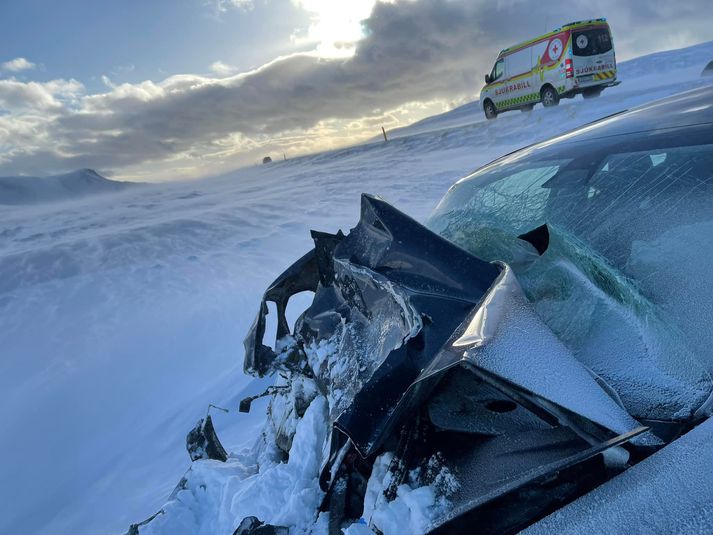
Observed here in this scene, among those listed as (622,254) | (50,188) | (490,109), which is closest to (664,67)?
(490,109)

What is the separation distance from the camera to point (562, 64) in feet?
40.4

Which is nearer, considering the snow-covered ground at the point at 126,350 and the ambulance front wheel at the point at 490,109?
the snow-covered ground at the point at 126,350

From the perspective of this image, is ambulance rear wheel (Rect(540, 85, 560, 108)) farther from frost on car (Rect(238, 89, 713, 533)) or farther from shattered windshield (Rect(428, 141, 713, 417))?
shattered windshield (Rect(428, 141, 713, 417))

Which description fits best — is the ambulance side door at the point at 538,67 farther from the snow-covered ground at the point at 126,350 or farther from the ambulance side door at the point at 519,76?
the snow-covered ground at the point at 126,350

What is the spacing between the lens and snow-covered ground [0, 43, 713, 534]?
2.99 metres

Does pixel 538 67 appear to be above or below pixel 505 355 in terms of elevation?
above

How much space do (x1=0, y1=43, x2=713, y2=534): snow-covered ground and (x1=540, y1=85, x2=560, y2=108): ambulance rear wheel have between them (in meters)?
4.67

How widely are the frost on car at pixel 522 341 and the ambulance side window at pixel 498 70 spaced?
14429mm

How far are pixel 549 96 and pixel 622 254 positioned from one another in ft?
45.1

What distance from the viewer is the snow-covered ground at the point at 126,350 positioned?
2.99 meters

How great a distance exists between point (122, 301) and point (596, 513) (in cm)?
601

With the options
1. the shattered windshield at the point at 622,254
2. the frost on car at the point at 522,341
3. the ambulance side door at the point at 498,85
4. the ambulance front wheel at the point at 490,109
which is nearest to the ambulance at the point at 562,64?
the ambulance side door at the point at 498,85

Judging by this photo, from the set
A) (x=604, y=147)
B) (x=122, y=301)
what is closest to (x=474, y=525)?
(x=604, y=147)

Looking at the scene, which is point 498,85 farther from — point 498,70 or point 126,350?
point 126,350
